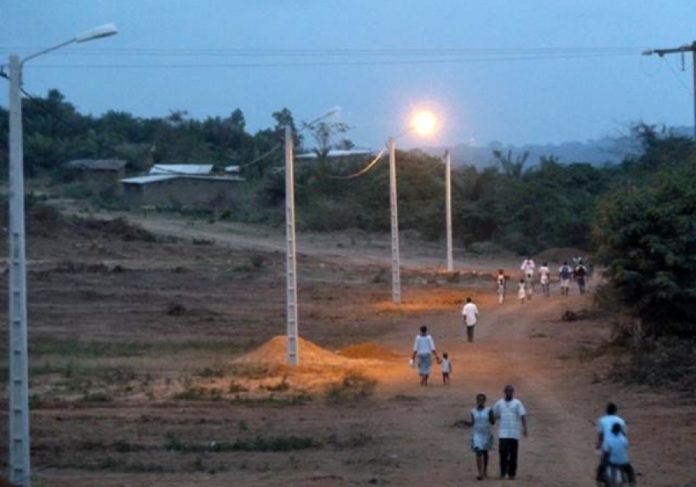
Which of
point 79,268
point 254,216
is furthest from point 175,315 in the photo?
point 254,216

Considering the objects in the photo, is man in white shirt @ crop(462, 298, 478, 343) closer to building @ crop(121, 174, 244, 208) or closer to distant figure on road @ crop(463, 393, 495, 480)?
distant figure on road @ crop(463, 393, 495, 480)

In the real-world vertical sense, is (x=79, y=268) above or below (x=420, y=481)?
above

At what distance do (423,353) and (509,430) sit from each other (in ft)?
38.1

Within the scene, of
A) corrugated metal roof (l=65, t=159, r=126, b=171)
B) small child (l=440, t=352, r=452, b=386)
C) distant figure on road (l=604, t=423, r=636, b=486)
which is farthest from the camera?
corrugated metal roof (l=65, t=159, r=126, b=171)

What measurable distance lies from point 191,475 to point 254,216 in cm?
7455

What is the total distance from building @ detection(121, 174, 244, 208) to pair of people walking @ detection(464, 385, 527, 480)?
260 ft

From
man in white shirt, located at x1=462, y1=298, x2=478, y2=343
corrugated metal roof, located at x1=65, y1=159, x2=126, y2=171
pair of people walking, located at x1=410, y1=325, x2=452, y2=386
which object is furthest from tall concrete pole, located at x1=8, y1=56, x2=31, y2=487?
corrugated metal roof, located at x1=65, y1=159, x2=126, y2=171

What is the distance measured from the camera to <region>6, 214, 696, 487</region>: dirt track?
19312mm

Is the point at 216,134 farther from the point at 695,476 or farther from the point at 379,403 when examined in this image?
the point at 695,476

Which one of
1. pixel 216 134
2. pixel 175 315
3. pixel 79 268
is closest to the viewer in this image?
pixel 175 315

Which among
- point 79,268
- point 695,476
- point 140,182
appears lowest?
point 695,476

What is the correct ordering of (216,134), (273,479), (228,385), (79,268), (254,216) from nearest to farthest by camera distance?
(273,479)
(228,385)
(79,268)
(254,216)
(216,134)

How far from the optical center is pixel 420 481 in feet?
61.8

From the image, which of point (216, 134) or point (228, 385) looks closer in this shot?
point (228, 385)
